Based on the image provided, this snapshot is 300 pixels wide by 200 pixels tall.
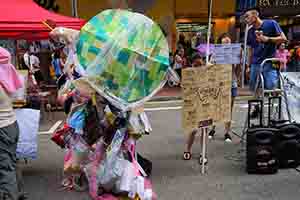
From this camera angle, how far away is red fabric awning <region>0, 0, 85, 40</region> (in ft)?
19.3

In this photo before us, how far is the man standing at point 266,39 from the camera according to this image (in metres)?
6.71

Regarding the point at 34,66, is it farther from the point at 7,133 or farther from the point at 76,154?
the point at 7,133

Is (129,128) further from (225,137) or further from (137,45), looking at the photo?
(225,137)

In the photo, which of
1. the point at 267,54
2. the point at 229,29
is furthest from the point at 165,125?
the point at 229,29

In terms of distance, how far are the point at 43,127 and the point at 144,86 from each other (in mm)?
5810

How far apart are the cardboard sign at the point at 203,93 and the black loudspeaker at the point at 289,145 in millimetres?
879

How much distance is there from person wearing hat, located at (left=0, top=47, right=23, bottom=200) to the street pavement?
48.5 inches

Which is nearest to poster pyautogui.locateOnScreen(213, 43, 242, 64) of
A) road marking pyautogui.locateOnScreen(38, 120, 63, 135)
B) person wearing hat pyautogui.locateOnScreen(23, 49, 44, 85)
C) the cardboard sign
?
the cardboard sign

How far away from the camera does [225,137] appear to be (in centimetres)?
795

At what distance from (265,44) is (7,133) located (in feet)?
14.1

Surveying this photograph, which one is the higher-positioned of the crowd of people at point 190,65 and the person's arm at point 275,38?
the person's arm at point 275,38


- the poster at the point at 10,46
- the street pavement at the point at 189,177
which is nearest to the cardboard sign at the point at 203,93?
the street pavement at the point at 189,177

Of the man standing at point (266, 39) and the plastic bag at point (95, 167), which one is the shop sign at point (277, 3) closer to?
the man standing at point (266, 39)

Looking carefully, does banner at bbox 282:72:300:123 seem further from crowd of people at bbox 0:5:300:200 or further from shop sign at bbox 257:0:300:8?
shop sign at bbox 257:0:300:8
